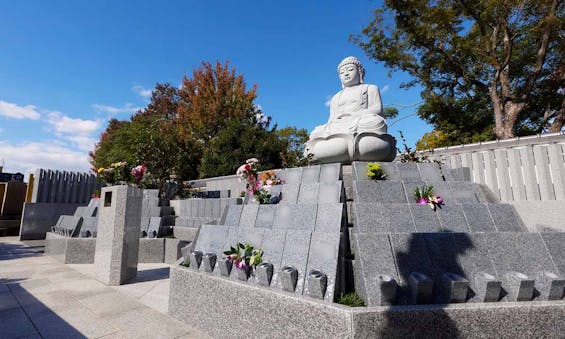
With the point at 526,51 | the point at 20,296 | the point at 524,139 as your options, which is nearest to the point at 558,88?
the point at 526,51

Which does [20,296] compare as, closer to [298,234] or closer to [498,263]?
[298,234]

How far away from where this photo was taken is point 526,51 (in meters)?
15.0

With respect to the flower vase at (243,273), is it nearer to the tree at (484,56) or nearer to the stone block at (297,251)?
the stone block at (297,251)

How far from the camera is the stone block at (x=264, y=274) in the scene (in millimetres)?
3172

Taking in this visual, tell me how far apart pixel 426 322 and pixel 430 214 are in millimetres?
1981

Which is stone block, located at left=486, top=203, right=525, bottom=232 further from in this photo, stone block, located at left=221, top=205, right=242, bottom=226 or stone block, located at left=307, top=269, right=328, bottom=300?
stone block, located at left=221, top=205, right=242, bottom=226

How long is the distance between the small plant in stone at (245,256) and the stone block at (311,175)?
2.14 metres

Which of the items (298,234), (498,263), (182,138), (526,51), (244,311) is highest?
(526,51)

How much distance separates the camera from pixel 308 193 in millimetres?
4746

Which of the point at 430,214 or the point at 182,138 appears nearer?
the point at 430,214

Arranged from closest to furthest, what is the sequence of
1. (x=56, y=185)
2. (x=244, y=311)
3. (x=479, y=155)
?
(x=244, y=311)
(x=479, y=155)
(x=56, y=185)

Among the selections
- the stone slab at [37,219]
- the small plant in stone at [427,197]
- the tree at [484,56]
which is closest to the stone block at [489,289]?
the small plant in stone at [427,197]

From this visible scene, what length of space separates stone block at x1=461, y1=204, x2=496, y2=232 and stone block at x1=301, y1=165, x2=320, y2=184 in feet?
8.08

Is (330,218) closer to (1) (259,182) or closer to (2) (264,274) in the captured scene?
(2) (264,274)
